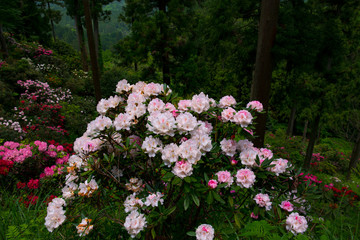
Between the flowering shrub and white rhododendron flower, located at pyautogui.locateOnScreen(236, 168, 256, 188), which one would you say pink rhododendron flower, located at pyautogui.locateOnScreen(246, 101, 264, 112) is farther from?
the flowering shrub

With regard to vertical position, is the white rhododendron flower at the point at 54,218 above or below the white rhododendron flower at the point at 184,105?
below

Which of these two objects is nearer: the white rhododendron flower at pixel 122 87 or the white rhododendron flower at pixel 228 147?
the white rhododendron flower at pixel 228 147

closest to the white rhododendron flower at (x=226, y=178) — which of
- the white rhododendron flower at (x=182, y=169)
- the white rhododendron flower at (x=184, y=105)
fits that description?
the white rhododendron flower at (x=182, y=169)

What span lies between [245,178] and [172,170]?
56 centimetres

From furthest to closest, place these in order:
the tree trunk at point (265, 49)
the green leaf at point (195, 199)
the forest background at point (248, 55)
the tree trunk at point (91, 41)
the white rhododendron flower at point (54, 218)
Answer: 1. the tree trunk at point (91, 41)
2. the forest background at point (248, 55)
3. the tree trunk at point (265, 49)
4. the white rhododendron flower at point (54, 218)
5. the green leaf at point (195, 199)

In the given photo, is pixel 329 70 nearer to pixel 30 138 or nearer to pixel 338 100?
pixel 338 100

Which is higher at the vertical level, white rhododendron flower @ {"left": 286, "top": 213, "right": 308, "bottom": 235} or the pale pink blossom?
the pale pink blossom

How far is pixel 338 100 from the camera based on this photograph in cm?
793

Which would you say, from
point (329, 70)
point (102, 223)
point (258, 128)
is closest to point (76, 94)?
point (258, 128)

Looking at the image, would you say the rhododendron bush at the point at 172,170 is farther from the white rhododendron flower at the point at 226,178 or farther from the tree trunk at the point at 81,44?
the tree trunk at the point at 81,44

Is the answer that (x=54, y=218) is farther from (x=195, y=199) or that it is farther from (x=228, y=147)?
(x=228, y=147)

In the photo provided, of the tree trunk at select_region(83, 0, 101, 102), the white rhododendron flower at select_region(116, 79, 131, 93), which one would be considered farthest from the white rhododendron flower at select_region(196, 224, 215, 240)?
the tree trunk at select_region(83, 0, 101, 102)

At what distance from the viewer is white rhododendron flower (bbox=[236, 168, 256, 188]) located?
1.60m

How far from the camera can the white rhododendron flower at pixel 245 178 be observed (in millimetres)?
1598
